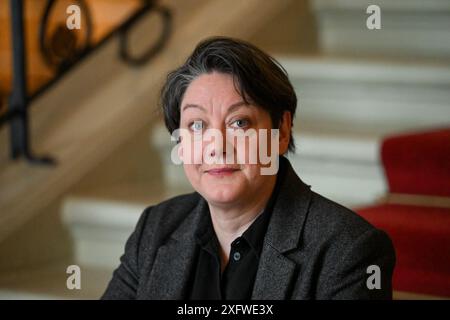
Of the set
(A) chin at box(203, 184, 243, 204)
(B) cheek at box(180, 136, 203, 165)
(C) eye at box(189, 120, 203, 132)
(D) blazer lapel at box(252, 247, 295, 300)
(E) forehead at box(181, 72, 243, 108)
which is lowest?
(D) blazer lapel at box(252, 247, 295, 300)

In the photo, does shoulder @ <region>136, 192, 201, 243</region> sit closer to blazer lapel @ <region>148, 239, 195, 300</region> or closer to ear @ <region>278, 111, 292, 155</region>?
blazer lapel @ <region>148, 239, 195, 300</region>

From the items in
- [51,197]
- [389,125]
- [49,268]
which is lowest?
[49,268]

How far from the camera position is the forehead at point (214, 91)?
5.05ft

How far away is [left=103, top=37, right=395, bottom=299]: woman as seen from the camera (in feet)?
5.04

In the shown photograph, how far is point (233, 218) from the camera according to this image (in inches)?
64.0

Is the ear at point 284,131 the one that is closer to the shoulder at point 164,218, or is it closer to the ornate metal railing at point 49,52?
the shoulder at point 164,218

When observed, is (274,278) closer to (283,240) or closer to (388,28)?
(283,240)

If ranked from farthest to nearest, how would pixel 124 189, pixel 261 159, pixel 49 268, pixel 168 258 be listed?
pixel 124 189 < pixel 49 268 < pixel 168 258 < pixel 261 159

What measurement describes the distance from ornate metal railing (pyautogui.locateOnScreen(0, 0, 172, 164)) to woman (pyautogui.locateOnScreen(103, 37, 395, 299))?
126 centimetres

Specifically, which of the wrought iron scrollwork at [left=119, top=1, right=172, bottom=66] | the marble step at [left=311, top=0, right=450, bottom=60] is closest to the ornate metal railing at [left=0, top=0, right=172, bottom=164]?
the wrought iron scrollwork at [left=119, top=1, right=172, bottom=66]
